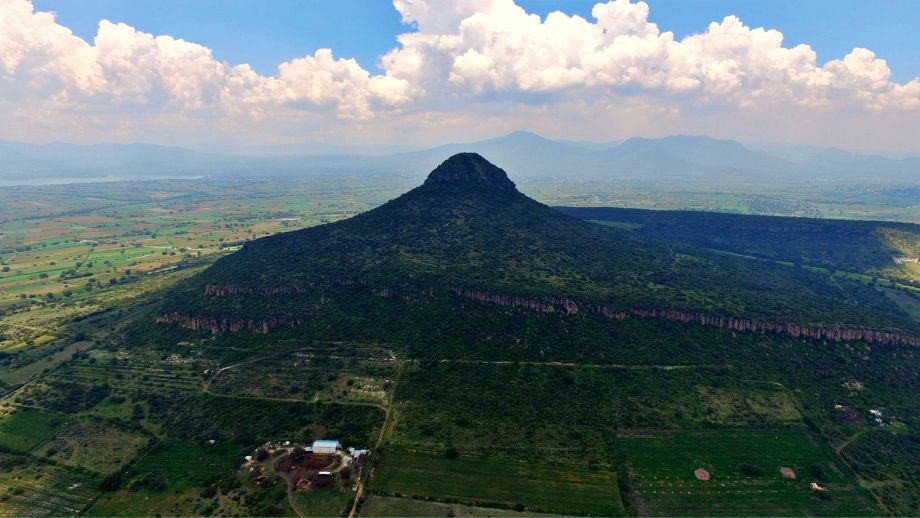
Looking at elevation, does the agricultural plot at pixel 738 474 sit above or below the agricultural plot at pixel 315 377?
below

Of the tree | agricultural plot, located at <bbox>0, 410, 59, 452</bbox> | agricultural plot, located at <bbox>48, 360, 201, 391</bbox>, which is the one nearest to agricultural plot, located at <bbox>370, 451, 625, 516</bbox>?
the tree

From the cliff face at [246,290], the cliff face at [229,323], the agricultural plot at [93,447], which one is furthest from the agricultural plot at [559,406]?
the agricultural plot at [93,447]

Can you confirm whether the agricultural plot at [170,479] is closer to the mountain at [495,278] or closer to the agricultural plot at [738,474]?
the mountain at [495,278]

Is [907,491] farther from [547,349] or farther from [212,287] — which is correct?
[212,287]

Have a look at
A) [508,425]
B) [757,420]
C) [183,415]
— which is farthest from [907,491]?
[183,415]

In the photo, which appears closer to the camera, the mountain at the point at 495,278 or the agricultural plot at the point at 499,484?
the agricultural plot at the point at 499,484

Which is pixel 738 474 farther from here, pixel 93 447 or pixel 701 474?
pixel 93 447

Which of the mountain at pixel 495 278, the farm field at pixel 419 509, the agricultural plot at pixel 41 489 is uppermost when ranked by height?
the mountain at pixel 495 278

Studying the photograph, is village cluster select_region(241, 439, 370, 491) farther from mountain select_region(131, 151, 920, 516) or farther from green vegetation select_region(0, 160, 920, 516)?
mountain select_region(131, 151, 920, 516)
